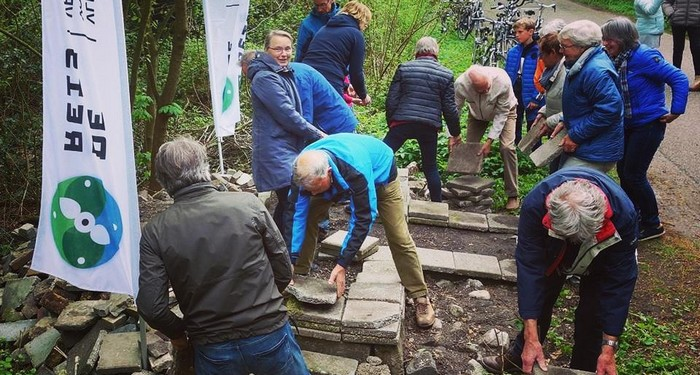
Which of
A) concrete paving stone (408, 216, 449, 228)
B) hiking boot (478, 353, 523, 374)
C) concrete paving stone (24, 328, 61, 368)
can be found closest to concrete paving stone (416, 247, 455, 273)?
concrete paving stone (408, 216, 449, 228)

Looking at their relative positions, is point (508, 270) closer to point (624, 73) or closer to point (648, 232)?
point (648, 232)

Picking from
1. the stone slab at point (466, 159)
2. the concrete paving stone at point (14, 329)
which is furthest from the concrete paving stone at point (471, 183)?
the concrete paving stone at point (14, 329)

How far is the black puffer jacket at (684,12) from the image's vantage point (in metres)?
8.64

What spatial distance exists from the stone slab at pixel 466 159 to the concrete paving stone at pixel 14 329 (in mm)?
4334

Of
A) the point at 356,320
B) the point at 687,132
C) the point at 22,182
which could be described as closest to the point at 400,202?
the point at 356,320

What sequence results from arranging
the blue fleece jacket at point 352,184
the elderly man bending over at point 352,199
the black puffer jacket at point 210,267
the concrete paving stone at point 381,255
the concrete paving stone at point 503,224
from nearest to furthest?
1. the black puffer jacket at point 210,267
2. the elderly man bending over at point 352,199
3. the blue fleece jacket at point 352,184
4. the concrete paving stone at point 381,255
5. the concrete paving stone at point 503,224

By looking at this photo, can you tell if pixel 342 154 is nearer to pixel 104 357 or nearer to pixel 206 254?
pixel 206 254

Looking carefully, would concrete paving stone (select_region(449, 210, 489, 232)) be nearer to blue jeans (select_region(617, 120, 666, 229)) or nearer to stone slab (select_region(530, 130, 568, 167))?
stone slab (select_region(530, 130, 568, 167))

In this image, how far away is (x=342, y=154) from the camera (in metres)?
3.67

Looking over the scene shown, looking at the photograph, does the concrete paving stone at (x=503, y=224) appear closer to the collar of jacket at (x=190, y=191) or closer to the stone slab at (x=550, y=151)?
the stone slab at (x=550, y=151)

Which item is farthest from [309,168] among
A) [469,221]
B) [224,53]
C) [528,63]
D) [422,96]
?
[528,63]

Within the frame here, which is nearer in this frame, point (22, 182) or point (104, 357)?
point (104, 357)

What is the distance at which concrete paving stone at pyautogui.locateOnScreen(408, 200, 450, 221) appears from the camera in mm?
6207

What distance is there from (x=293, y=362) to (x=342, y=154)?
4.13 feet
